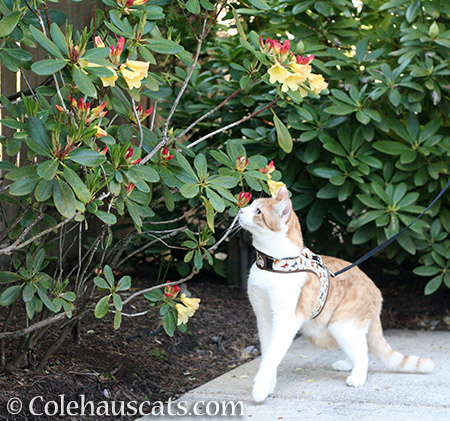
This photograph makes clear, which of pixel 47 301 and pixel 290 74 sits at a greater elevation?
pixel 290 74

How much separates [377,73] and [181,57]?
6.99ft

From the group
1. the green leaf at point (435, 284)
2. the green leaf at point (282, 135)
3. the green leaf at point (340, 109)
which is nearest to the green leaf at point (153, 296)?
the green leaf at point (282, 135)

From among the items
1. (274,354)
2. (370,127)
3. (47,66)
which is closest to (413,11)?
(370,127)

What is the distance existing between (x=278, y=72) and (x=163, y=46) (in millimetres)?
552

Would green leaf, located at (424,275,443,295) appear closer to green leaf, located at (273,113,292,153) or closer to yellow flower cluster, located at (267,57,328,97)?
green leaf, located at (273,113,292,153)

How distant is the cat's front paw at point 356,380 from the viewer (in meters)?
3.60

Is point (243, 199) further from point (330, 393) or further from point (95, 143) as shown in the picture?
point (330, 393)

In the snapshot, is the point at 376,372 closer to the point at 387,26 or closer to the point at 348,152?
the point at 348,152

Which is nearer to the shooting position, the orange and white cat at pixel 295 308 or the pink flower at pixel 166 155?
the pink flower at pixel 166 155

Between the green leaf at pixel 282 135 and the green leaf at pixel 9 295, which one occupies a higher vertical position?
the green leaf at pixel 282 135

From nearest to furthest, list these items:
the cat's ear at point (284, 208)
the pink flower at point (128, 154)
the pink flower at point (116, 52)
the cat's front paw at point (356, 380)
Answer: the pink flower at point (116, 52) → the pink flower at point (128, 154) → the cat's ear at point (284, 208) → the cat's front paw at point (356, 380)

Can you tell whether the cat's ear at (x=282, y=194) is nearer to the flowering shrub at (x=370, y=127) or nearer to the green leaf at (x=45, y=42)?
the flowering shrub at (x=370, y=127)

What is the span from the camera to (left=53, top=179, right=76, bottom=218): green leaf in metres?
2.25

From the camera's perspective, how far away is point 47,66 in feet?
6.99
